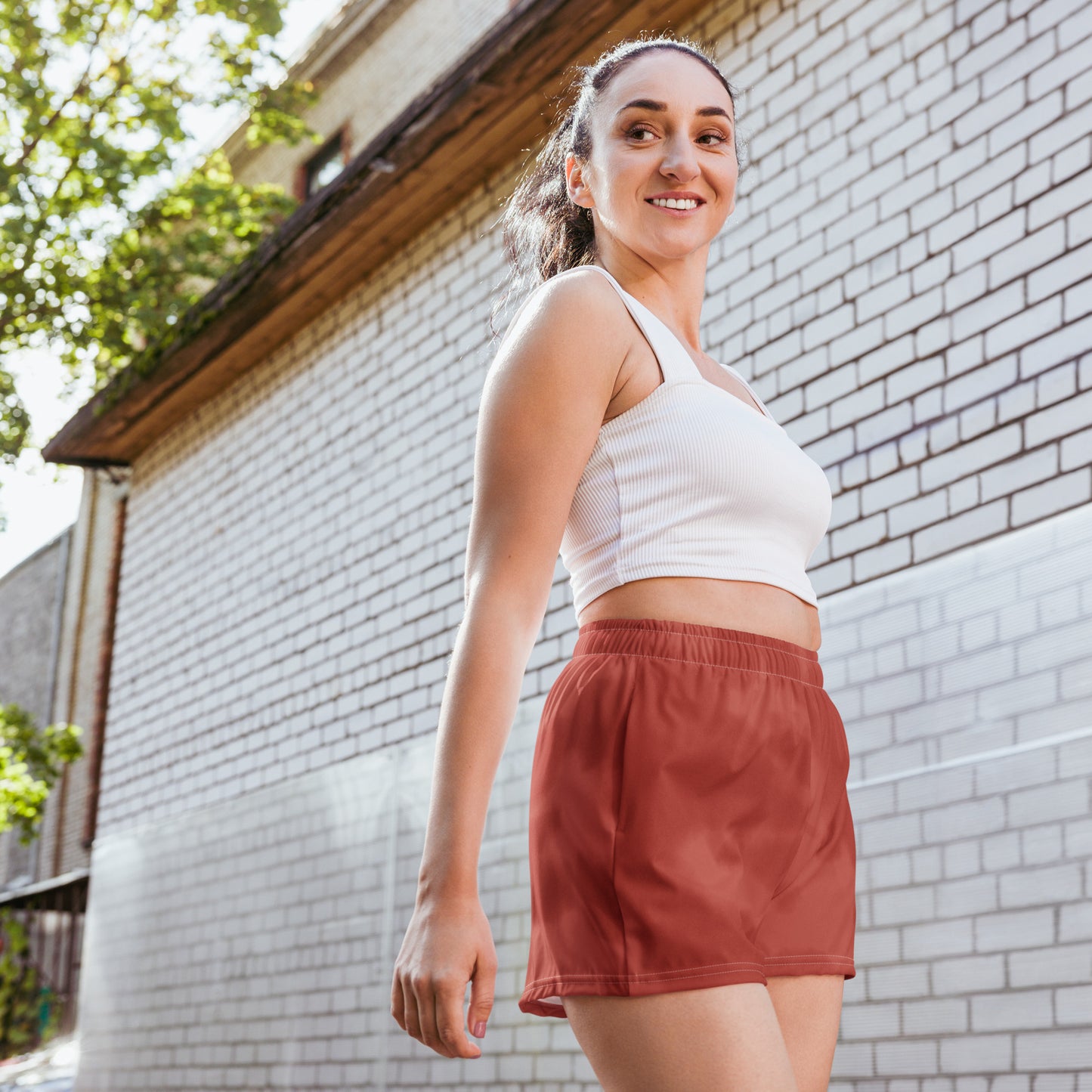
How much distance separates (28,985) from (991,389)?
38.6 ft

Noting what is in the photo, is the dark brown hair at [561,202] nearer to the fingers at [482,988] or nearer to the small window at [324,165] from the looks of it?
the fingers at [482,988]

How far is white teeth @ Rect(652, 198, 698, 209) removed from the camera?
1.91m

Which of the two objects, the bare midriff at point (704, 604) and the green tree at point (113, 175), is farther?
the green tree at point (113, 175)

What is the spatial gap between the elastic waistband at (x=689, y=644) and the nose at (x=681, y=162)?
62 centimetres

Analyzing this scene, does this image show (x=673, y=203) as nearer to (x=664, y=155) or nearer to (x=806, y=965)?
(x=664, y=155)

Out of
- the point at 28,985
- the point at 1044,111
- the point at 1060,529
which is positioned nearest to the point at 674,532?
the point at 1060,529

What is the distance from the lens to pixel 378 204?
25.5 feet

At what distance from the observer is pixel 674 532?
5.34ft

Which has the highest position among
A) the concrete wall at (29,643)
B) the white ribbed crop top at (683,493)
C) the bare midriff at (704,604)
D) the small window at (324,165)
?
the small window at (324,165)

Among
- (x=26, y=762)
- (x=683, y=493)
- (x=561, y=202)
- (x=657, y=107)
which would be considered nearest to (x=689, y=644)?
(x=683, y=493)

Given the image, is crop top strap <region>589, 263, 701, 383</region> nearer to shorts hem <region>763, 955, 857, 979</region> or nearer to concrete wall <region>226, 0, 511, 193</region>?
shorts hem <region>763, 955, 857, 979</region>

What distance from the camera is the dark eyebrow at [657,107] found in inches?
76.3

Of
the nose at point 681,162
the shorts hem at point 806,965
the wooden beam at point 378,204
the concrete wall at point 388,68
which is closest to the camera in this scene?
the shorts hem at point 806,965

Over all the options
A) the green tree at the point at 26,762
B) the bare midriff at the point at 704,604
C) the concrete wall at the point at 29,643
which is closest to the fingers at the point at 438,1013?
the bare midriff at the point at 704,604
